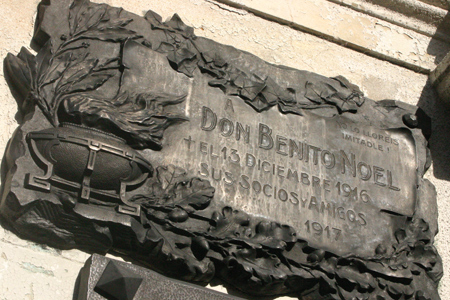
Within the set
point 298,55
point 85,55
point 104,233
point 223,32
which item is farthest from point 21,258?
point 298,55

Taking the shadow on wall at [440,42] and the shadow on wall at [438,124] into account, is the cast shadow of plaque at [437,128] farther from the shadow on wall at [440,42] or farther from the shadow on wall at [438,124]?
the shadow on wall at [440,42]

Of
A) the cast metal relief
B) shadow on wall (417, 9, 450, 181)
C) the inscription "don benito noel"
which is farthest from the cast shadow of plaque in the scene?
the inscription "don benito noel"

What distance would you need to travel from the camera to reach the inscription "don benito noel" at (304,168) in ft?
9.36

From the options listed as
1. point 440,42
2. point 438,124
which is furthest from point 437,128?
point 440,42

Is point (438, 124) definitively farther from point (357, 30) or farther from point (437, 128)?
point (357, 30)

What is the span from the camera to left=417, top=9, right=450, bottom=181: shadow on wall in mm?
3580

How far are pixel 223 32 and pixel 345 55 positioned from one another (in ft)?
2.89

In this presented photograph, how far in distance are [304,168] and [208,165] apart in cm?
57

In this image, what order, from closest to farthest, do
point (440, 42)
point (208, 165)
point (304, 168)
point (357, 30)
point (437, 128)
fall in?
1. point (208, 165)
2. point (304, 168)
3. point (437, 128)
4. point (357, 30)
5. point (440, 42)

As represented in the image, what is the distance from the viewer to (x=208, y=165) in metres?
2.82

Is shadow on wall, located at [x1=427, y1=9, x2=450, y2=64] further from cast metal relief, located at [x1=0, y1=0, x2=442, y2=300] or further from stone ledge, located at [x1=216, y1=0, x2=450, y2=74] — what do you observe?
cast metal relief, located at [x1=0, y1=0, x2=442, y2=300]

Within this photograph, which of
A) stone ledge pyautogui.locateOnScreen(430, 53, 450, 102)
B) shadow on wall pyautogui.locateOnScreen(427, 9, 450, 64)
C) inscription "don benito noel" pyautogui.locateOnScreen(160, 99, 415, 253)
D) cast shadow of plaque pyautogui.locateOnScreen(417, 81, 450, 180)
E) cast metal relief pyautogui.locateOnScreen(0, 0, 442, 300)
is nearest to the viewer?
cast metal relief pyautogui.locateOnScreen(0, 0, 442, 300)

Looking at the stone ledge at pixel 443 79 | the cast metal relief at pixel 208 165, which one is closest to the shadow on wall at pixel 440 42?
the stone ledge at pixel 443 79

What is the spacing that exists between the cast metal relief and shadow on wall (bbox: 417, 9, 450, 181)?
179 millimetres
